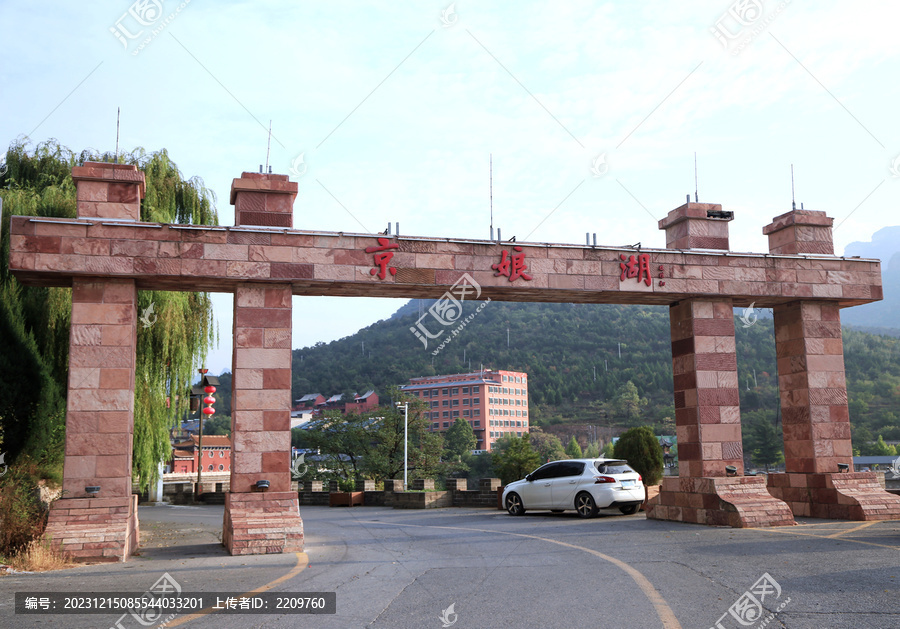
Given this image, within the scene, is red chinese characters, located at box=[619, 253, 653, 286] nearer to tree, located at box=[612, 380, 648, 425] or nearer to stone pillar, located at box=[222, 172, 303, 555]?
stone pillar, located at box=[222, 172, 303, 555]

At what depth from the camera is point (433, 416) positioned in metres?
135

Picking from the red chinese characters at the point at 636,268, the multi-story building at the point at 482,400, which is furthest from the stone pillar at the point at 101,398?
the multi-story building at the point at 482,400

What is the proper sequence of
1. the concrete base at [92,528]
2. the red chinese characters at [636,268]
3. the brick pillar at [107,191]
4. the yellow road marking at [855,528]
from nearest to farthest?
1. the concrete base at [92,528]
2. the yellow road marking at [855,528]
3. the brick pillar at [107,191]
4. the red chinese characters at [636,268]

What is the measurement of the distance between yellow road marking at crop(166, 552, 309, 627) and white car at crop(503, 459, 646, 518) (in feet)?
27.0

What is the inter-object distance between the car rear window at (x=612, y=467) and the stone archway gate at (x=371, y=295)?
1.44m

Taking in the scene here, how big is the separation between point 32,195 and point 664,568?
16195mm

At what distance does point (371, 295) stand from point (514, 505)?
8.43 metres

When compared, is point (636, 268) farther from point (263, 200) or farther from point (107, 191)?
point (107, 191)

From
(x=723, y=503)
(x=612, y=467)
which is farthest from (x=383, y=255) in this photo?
(x=723, y=503)

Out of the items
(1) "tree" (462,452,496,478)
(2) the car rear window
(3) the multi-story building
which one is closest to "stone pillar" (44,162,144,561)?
(2) the car rear window

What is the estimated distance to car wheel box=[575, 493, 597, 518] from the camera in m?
17.8

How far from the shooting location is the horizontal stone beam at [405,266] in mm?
12914

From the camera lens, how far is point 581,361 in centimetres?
12006

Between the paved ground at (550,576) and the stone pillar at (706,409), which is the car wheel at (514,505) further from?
the paved ground at (550,576)
